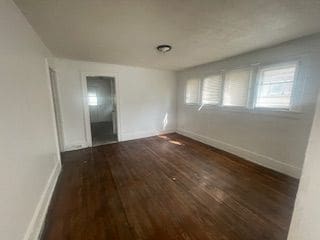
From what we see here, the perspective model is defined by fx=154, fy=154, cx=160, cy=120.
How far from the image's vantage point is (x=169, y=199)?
217 centimetres

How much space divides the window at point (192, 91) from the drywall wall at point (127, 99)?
0.63 metres

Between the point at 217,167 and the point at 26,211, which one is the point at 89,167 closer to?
the point at 26,211

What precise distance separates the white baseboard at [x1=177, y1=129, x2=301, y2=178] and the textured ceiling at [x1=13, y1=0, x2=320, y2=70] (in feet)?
7.10

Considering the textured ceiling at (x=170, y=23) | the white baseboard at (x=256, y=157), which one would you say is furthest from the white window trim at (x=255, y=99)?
the white baseboard at (x=256, y=157)

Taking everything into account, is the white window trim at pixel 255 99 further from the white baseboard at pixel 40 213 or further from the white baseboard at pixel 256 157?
the white baseboard at pixel 40 213

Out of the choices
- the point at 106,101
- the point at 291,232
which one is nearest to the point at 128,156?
the point at 291,232

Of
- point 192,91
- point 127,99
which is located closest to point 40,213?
point 127,99

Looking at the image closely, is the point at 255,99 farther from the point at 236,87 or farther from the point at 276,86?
the point at 236,87

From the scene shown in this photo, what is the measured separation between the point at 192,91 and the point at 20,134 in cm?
449

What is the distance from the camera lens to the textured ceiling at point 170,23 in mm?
1589

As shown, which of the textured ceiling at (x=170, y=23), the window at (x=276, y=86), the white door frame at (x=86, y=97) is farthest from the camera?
the white door frame at (x=86, y=97)

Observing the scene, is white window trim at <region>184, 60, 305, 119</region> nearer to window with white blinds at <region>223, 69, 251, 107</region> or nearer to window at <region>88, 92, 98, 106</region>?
window with white blinds at <region>223, 69, 251, 107</region>

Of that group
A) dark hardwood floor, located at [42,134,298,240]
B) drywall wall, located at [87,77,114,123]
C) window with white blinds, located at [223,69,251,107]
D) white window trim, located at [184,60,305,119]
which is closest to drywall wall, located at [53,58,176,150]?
dark hardwood floor, located at [42,134,298,240]

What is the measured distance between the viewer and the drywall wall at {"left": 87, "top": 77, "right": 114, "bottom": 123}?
7.45 meters
